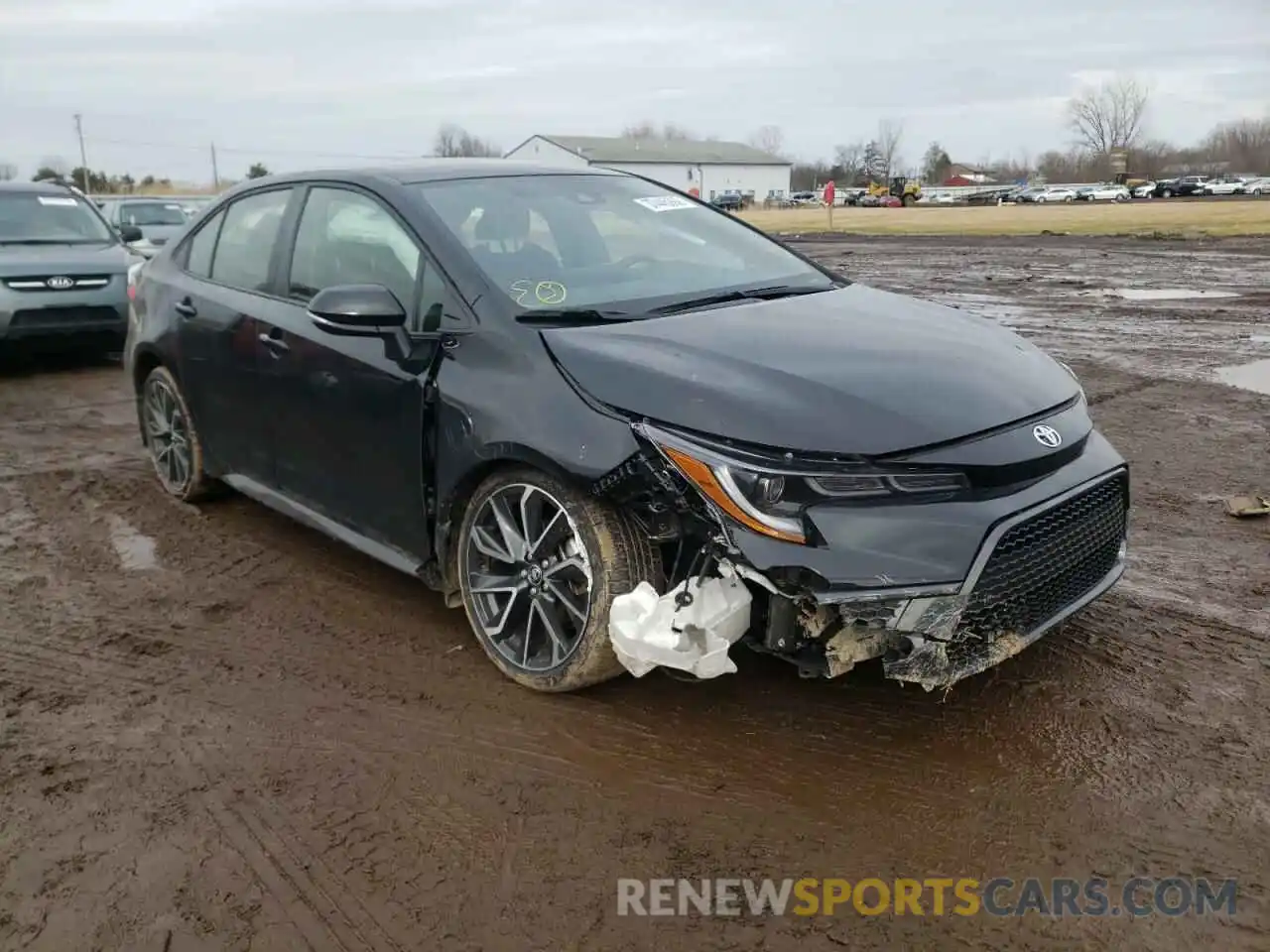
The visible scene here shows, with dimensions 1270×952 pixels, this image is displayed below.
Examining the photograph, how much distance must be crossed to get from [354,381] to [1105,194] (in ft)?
238

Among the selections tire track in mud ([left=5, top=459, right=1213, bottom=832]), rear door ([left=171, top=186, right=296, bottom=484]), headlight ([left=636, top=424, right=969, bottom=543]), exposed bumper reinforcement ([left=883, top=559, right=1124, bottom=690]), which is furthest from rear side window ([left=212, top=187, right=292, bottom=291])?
exposed bumper reinforcement ([left=883, top=559, right=1124, bottom=690])

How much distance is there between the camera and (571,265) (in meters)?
3.84

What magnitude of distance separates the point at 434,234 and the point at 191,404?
6.90ft

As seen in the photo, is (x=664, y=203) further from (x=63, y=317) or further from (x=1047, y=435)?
(x=63, y=317)

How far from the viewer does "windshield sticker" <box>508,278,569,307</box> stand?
11.7ft

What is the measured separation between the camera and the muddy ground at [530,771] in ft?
8.30

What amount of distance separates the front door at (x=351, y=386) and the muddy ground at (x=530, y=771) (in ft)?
1.67

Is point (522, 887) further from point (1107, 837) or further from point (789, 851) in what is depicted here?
point (1107, 837)

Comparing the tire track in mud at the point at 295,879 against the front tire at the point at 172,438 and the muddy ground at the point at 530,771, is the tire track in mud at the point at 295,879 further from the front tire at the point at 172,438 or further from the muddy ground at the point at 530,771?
the front tire at the point at 172,438

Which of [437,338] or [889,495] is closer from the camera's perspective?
[889,495]

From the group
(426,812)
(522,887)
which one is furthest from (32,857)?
(522,887)

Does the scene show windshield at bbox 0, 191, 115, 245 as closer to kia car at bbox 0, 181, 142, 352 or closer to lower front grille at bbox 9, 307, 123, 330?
kia car at bbox 0, 181, 142, 352

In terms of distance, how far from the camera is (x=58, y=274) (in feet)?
31.1

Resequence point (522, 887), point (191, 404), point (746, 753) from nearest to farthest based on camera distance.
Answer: point (522, 887), point (746, 753), point (191, 404)
